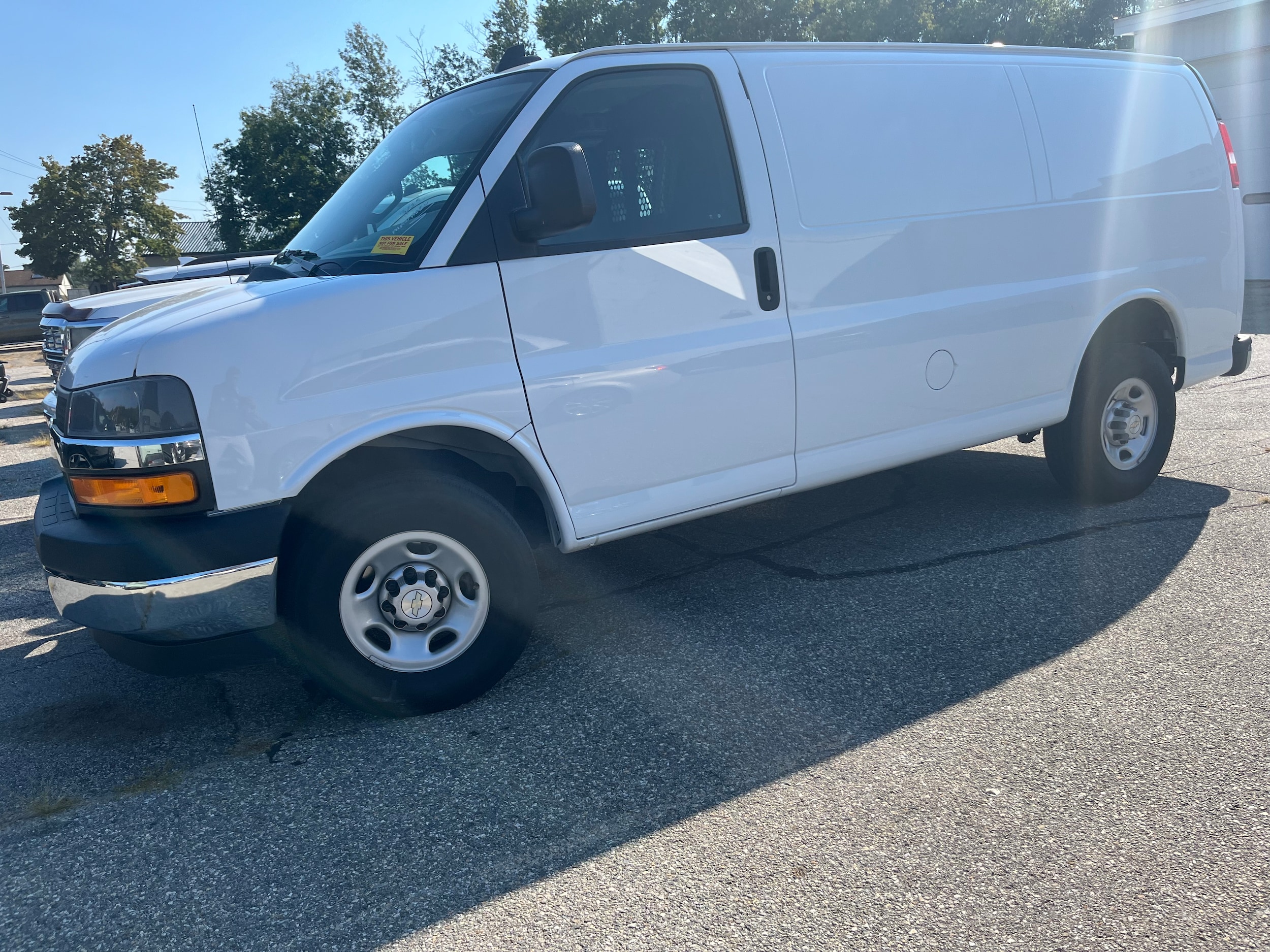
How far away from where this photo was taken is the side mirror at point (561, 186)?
323 centimetres

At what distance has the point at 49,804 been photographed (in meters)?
3.03

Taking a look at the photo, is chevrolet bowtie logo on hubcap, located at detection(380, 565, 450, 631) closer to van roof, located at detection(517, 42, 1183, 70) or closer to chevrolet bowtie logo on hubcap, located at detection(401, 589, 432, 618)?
chevrolet bowtie logo on hubcap, located at detection(401, 589, 432, 618)

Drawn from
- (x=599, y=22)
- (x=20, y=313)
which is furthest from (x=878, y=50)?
(x=599, y=22)

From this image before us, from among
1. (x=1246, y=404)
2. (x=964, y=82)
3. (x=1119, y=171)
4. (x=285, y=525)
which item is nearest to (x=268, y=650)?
(x=285, y=525)

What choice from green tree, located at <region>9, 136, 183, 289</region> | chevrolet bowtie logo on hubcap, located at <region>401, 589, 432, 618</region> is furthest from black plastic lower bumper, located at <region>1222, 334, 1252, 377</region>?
green tree, located at <region>9, 136, 183, 289</region>

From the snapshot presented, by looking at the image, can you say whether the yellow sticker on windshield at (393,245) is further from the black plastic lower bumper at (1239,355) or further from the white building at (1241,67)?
the white building at (1241,67)

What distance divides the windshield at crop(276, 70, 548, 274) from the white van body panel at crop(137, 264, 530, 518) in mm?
200

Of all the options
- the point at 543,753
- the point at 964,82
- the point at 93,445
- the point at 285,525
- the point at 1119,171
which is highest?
the point at 964,82

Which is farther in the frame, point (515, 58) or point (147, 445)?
point (515, 58)

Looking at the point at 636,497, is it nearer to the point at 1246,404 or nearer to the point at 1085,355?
the point at 1085,355

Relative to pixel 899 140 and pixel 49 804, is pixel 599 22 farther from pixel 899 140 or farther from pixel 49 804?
pixel 49 804

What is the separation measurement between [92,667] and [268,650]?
134 cm

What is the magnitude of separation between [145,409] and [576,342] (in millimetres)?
1404

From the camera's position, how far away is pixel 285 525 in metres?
3.18
